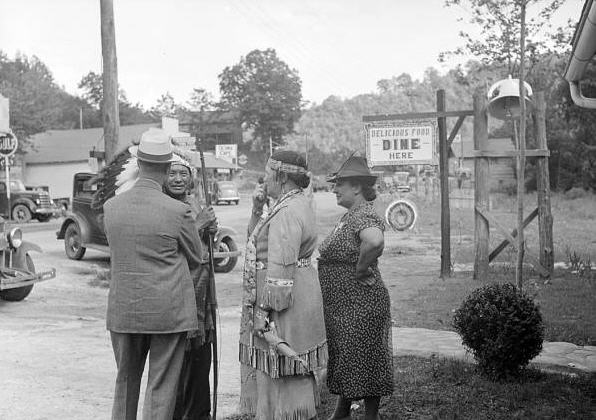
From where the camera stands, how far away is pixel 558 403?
199 inches

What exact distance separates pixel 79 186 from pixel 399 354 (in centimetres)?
1095

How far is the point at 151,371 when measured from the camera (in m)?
4.11

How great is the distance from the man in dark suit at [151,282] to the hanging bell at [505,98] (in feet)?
22.2

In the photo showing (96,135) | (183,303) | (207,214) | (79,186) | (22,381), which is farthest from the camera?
(96,135)

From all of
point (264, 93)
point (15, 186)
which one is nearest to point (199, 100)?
point (264, 93)

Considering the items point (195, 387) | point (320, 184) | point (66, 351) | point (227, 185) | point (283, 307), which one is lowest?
point (66, 351)

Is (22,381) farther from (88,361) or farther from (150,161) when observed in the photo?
(150,161)

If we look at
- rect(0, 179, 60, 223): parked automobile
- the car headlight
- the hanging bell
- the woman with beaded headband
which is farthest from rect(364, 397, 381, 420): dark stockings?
rect(0, 179, 60, 223): parked automobile

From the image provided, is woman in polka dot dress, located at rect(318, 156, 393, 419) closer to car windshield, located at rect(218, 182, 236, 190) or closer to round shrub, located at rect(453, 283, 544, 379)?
round shrub, located at rect(453, 283, 544, 379)

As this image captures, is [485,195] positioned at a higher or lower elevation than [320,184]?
lower

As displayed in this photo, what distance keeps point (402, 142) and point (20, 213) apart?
2061 centimetres

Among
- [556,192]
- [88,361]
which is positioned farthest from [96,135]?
[88,361]

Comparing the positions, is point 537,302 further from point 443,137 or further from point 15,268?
point 15,268

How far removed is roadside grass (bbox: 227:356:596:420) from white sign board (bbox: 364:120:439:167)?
623 cm
